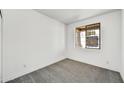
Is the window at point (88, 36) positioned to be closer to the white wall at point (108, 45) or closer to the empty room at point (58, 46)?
the empty room at point (58, 46)

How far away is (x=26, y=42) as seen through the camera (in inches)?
90.0

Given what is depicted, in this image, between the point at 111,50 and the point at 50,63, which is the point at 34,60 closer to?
the point at 50,63

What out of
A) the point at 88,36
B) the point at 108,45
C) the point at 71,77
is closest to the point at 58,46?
the point at 88,36

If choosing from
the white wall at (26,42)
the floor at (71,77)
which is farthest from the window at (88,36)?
the white wall at (26,42)

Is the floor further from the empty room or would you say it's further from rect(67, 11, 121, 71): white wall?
rect(67, 11, 121, 71): white wall

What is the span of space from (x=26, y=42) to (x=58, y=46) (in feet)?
6.08

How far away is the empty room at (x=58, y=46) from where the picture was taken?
1910mm

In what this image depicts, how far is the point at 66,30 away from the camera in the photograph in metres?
4.44

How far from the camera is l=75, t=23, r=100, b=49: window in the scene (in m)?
3.17
